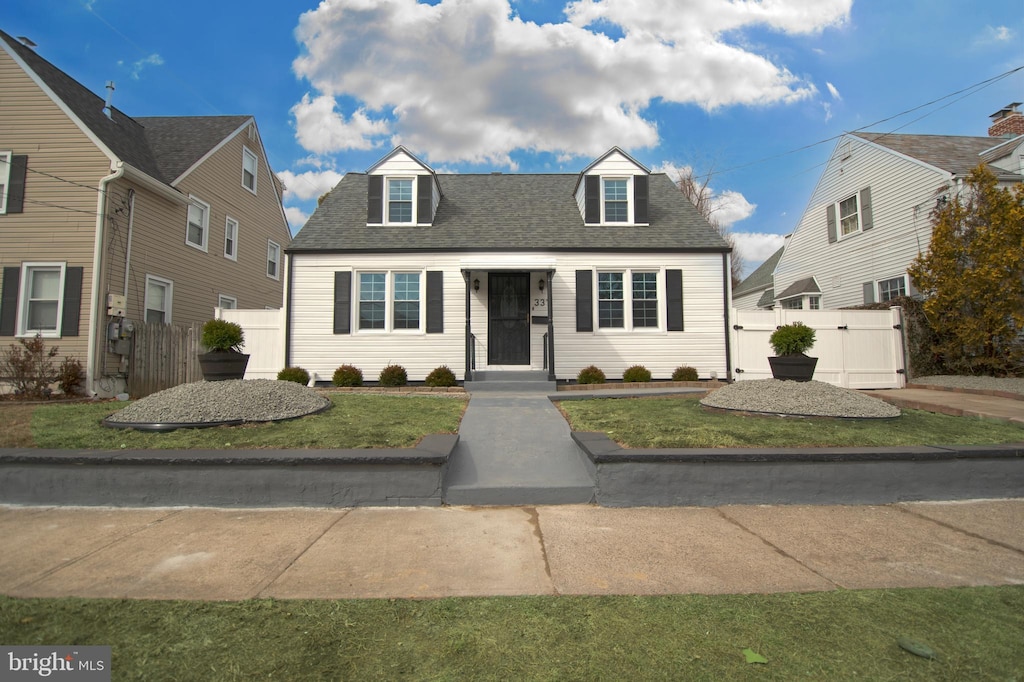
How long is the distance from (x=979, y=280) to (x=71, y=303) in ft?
61.6

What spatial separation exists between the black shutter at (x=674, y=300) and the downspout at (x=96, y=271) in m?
12.5

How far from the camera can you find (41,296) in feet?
35.0

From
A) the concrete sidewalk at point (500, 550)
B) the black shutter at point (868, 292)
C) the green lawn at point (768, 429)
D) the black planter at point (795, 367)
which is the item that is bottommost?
the concrete sidewalk at point (500, 550)

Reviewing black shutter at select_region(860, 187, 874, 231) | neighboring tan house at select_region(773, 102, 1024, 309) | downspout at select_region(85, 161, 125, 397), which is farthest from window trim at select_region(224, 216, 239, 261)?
black shutter at select_region(860, 187, 874, 231)

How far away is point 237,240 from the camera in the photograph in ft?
52.4

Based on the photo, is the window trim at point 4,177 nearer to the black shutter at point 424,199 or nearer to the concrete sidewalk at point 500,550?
the black shutter at point 424,199

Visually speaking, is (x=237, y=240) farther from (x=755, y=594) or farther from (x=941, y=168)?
(x=941, y=168)

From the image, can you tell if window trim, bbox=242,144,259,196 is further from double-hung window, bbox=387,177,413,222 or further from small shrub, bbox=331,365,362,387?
small shrub, bbox=331,365,362,387

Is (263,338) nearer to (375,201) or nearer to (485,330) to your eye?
(375,201)

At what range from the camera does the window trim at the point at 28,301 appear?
10445 mm

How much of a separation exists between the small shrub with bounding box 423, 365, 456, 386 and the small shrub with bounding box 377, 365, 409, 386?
1.85 feet

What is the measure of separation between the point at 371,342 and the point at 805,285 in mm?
15657

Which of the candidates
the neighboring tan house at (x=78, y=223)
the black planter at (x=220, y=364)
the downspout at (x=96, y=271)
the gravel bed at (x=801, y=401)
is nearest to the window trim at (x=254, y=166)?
the neighboring tan house at (x=78, y=223)

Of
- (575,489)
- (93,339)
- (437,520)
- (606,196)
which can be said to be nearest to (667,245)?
(606,196)
